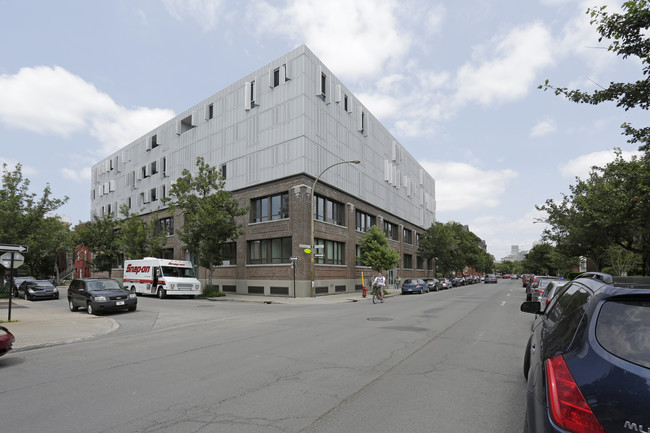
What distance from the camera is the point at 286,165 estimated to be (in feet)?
99.9

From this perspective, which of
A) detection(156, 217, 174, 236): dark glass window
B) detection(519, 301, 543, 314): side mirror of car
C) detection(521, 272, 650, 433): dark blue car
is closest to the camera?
detection(521, 272, 650, 433): dark blue car

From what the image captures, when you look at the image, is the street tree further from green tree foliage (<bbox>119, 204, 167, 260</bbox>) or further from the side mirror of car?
the side mirror of car

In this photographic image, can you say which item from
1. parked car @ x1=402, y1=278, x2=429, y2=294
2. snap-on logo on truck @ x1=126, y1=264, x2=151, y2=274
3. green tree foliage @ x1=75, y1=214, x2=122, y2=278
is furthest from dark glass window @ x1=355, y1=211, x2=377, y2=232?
green tree foliage @ x1=75, y1=214, x2=122, y2=278

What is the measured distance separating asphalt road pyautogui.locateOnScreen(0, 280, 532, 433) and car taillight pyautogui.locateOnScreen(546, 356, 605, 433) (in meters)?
2.28

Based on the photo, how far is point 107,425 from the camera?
4.26m

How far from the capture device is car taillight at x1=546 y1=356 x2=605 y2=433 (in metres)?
1.95

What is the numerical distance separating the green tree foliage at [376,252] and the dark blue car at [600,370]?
3140 centimetres

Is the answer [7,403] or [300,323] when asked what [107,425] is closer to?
[7,403]

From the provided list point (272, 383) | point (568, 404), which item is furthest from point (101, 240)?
point (568, 404)

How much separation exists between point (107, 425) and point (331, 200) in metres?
29.4

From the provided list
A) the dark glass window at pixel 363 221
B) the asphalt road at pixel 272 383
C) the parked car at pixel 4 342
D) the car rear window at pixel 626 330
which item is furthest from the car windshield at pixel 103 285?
the dark glass window at pixel 363 221

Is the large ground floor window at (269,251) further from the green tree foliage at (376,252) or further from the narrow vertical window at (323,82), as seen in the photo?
the narrow vertical window at (323,82)

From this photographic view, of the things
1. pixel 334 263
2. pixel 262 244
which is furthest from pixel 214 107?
→ pixel 334 263

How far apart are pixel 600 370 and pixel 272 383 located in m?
4.63
